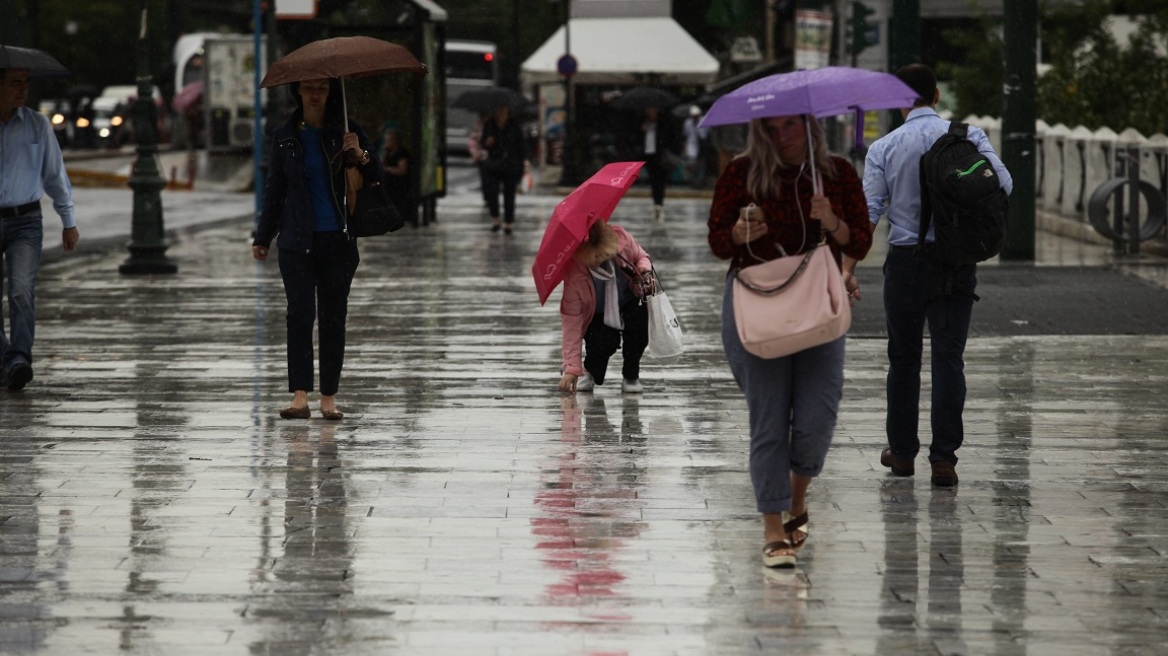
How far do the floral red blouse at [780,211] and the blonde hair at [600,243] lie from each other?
4179 millimetres

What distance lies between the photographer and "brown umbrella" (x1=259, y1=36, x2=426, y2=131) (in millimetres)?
9422

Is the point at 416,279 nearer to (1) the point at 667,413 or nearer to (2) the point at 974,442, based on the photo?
(1) the point at 667,413

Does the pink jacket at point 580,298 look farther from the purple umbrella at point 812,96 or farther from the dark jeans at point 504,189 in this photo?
the dark jeans at point 504,189

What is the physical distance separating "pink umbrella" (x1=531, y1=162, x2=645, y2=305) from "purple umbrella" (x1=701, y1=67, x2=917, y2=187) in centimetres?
373

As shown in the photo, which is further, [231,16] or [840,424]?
[231,16]

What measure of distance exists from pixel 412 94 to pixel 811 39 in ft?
18.1

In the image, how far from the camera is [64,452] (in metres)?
8.87

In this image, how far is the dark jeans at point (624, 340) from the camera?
1096 centimetres

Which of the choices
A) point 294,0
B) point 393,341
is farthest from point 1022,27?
point 294,0

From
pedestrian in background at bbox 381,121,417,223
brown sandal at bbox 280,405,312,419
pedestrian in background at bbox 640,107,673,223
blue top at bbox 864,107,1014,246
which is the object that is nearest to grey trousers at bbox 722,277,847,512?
blue top at bbox 864,107,1014,246

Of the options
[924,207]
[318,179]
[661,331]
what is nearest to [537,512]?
[924,207]

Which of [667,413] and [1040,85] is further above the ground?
[1040,85]

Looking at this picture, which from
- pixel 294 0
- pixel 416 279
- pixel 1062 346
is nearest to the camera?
pixel 1062 346

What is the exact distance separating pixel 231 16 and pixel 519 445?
92.3 feet
